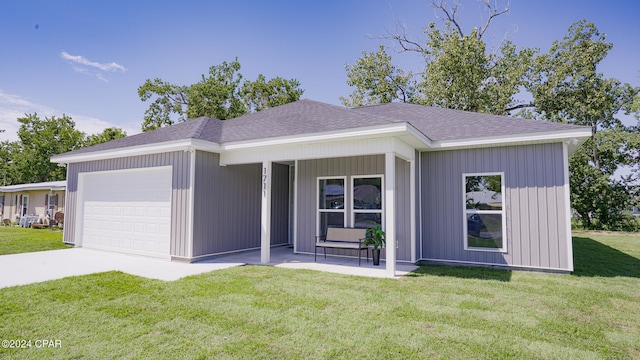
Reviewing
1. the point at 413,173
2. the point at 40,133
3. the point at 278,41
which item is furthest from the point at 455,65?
the point at 40,133

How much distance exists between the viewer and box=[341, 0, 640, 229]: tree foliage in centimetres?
1802

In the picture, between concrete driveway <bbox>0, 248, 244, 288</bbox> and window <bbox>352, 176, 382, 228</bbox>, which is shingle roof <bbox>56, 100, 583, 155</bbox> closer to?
window <bbox>352, 176, 382, 228</bbox>

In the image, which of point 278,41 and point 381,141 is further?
point 278,41

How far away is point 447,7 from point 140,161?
19.6m

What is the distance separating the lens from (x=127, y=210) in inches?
378

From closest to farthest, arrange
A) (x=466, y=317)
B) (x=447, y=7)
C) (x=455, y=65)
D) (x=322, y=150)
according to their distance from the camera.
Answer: (x=466, y=317), (x=322, y=150), (x=455, y=65), (x=447, y=7)

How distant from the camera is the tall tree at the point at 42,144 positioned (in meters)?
30.4

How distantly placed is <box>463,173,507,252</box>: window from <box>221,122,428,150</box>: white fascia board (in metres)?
2.08

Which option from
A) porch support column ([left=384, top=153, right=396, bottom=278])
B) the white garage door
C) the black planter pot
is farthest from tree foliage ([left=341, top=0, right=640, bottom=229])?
the white garage door

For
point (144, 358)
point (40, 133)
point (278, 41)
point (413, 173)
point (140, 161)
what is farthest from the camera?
point (40, 133)

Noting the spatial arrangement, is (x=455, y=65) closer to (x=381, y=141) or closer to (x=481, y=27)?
(x=481, y=27)

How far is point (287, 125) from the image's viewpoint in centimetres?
834

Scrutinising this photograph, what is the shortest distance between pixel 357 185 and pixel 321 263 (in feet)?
7.04

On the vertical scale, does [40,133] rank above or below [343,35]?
below
